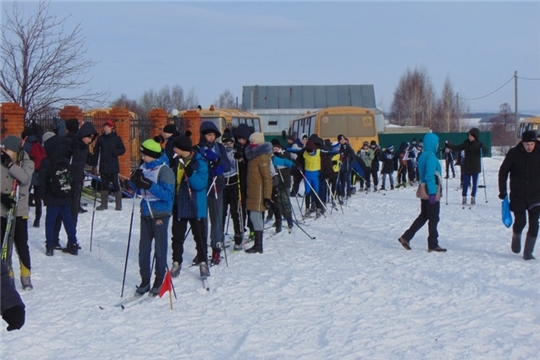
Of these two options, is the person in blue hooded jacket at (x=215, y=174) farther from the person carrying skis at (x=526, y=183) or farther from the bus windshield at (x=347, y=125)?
the bus windshield at (x=347, y=125)

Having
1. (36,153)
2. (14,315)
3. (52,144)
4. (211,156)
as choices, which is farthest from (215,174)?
(14,315)

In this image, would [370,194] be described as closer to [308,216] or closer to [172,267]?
[308,216]

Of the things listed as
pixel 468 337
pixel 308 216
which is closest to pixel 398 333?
pixel 468 337

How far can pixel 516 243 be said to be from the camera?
30.4ft

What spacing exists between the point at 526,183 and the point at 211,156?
4.22m

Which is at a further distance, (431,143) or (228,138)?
(228,138)

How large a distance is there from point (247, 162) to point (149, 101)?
263ft

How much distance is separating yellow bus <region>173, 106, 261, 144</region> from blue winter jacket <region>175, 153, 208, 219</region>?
13379 mm

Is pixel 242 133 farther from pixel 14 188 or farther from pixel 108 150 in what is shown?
pixel 108 150

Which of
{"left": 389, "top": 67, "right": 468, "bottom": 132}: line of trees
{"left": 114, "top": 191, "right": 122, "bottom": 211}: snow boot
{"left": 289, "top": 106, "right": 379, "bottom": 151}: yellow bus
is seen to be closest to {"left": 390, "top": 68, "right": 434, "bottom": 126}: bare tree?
{"left": 389, "top": 67, "right": 468, "bottom": 132}: line of trees

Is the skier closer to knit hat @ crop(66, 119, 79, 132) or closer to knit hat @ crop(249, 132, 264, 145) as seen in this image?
knit hat @ crop(249, 132, 264, 145)

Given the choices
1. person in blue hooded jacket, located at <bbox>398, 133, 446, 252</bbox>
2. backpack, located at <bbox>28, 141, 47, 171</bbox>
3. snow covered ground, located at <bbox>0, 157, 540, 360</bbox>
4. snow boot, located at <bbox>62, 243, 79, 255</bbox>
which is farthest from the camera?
backpack, located at <bbox>28, 141, 47, 171</bbox>

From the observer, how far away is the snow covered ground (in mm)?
5621

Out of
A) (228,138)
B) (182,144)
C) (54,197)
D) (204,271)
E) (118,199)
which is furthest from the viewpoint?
(118,199)
